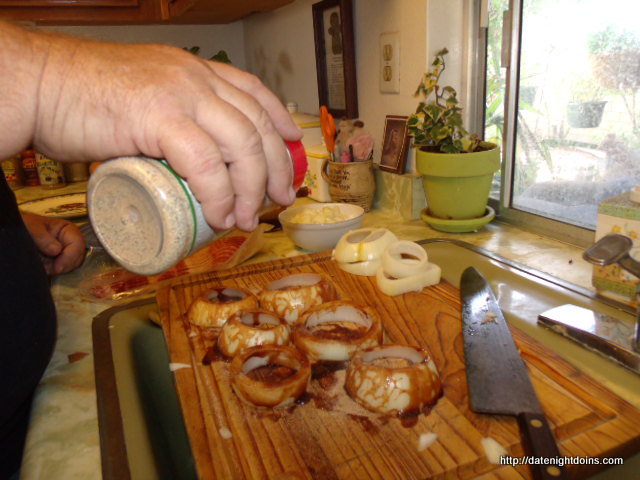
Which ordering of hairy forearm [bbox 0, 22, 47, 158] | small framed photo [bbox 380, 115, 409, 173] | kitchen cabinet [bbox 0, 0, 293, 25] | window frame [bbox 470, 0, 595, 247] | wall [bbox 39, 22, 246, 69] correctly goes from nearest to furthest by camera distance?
hairy forearm [bbox 0, 22, 47, 158] < window frame [bbox 470, 0, 595, 247] < small framed photo [bbox 380, 115, 409, 173] < kitchen cabinet [bbox 0, 0, 293, 25] < wall [bbox 39, 22, 246, 69]

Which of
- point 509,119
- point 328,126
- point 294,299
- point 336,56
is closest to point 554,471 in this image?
point 294,299

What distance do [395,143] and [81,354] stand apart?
2.90ft

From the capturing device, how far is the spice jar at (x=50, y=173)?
6.57ft

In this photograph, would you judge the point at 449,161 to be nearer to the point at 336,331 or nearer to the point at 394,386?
the point at 336,331

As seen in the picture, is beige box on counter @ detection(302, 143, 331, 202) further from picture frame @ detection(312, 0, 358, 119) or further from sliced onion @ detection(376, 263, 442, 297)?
sliced onion @ detection(376, 263, 442, 297)

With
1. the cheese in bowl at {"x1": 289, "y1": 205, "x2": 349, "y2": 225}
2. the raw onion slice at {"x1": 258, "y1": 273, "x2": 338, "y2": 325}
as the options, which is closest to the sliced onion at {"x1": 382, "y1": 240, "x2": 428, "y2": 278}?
the raw onion slice at {"x1": 258, "y1": 273, "x2": 338, "y2": 325}

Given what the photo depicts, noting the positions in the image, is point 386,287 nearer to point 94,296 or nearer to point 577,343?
point 577,343

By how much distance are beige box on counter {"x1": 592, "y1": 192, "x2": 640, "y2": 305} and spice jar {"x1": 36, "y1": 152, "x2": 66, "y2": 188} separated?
1908 millimetres

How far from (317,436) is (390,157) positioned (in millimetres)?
916

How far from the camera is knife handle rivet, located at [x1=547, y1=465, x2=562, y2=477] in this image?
48cm

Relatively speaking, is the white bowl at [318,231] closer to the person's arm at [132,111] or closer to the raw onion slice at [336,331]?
the raw onion slice at [336,331]

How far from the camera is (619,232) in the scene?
2.61 ft

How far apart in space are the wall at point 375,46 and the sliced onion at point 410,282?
545 millimetres

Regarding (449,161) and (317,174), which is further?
(317,174)
